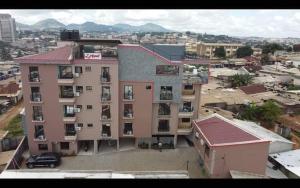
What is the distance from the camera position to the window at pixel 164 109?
13.9 metres

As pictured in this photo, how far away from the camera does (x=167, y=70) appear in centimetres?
1327

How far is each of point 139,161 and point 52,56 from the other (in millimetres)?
6171

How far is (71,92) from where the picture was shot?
12.9m

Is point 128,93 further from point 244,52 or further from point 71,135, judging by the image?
point 244,52

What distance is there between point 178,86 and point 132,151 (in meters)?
3.95

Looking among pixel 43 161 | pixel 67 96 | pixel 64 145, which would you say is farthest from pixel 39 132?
pixel 67 96

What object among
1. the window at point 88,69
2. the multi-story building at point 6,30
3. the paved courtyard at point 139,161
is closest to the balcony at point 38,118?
the paved courtyard at point 139,161

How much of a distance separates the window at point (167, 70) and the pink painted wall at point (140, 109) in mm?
727

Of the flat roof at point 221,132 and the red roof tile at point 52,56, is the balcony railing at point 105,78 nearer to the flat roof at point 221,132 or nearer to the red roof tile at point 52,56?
the red roof tile at point 52,56

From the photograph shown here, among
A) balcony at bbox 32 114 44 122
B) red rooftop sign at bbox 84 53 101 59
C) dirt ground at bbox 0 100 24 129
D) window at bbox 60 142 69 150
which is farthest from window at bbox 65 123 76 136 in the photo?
dirt ground at bbox 0 100 24 129

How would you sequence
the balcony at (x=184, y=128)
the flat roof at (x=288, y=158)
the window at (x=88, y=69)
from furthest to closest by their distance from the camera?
1. the balcony at (x=184, y=128)
2. the window at (x=88, y=69)
3. the flat roof at (x=288, y=158)
